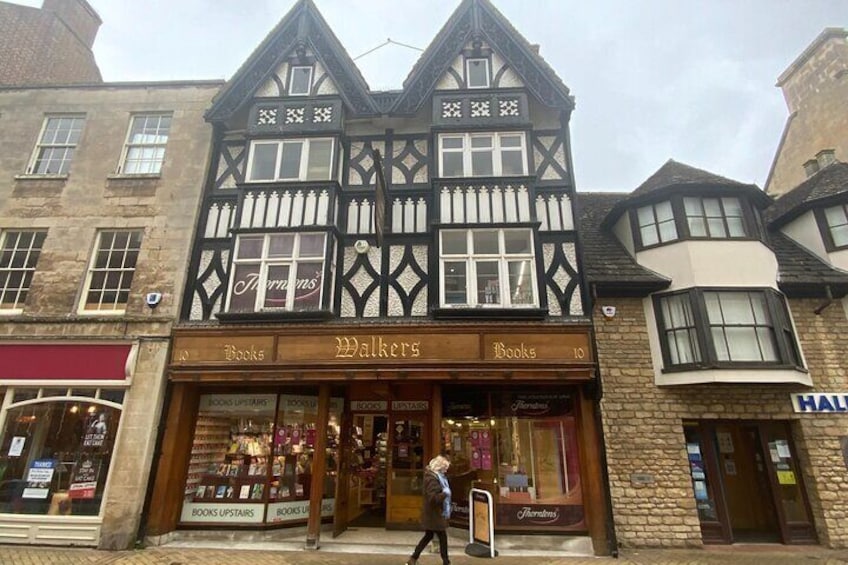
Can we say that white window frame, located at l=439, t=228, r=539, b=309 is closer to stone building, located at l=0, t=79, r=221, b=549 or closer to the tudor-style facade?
the tudor-style facade

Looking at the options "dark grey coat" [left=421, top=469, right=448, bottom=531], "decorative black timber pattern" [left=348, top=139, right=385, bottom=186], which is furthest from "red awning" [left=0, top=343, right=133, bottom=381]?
"dark grey coat" [left=421, top=469, right=448, bottom=531]

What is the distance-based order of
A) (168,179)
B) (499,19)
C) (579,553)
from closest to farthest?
1. (579,553)
2. (168,179)
3. (499,19)

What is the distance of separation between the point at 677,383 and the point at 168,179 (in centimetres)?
1207

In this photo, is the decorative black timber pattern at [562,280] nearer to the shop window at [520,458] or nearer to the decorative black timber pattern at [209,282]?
the shop window at [520,458]

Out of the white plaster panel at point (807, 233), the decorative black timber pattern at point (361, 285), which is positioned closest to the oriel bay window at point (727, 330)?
the white plaster panel at point (807, 233)

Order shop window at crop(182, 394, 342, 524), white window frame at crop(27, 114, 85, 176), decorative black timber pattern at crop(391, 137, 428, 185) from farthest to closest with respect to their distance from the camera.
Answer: white window frame at crop(27, 114, 85, 176)
decorative black timber pattern at crop(391, 137, 428, 185)
shop window at crop(182, 394, 342, 524)

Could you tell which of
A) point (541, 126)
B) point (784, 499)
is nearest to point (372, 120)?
point (541, 126)

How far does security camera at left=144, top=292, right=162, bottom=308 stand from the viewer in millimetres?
9039

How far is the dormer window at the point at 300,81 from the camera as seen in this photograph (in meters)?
10.8

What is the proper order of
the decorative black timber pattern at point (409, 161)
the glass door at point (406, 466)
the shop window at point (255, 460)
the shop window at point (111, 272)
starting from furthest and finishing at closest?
the decorative black timber pattern at point (409, 161) < the shop window at point (111, 272) < the glass door at point (406, 466) < the shop window at point (255, 460)

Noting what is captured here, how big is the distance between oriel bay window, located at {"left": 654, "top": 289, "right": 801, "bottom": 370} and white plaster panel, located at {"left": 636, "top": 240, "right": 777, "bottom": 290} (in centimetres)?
23

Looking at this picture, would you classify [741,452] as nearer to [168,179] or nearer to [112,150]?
[168,179]

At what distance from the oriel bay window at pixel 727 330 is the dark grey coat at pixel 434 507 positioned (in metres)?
5.52

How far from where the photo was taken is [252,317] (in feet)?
29.0
